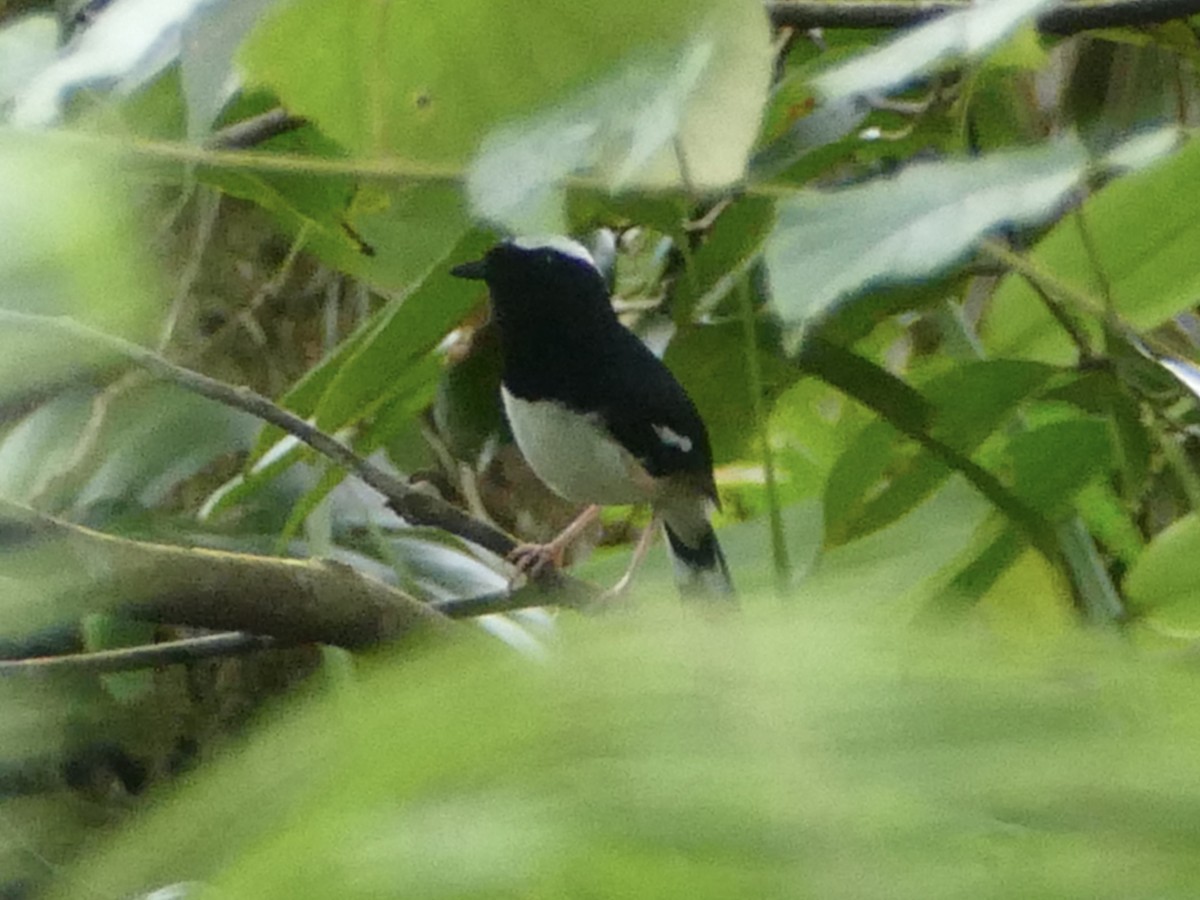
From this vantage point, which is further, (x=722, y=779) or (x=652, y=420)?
(x=652, y=420)

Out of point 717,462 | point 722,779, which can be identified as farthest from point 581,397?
point 722,779

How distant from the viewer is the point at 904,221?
0.87 feet

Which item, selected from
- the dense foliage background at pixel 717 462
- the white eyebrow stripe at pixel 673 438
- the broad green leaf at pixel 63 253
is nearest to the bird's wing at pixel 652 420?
the white eyebrow stripe at pixel 673 438

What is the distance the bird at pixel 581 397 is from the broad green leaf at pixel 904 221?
74cm

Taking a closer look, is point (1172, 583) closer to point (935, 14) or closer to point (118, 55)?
point (935, 14)

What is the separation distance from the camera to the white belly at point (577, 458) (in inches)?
43.5

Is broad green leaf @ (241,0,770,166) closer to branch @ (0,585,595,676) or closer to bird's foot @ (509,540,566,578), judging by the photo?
branch @ (0,585,595,676)

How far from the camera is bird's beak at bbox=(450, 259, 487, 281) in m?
0.66

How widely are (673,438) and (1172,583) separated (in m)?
0.54

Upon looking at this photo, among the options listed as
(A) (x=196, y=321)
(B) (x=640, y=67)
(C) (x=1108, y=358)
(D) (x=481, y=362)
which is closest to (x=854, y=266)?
(B) (x=640, y=67)

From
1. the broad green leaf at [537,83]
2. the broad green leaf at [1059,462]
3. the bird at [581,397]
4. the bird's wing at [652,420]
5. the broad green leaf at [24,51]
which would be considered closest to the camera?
the broad green leaf at [537,83]

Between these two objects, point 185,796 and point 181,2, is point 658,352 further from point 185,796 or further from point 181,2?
point 185,796

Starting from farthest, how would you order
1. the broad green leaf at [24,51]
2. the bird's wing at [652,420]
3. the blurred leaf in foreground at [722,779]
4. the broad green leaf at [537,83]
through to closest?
the bird's wing at [652,420] < the broad green leaf at [24,51] < the broad green leaf at [537,83] < the blurred leaf in foreground at [722,779]

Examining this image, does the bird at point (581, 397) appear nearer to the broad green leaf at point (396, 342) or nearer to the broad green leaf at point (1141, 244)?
the broad green leaf at point (396, 342)
